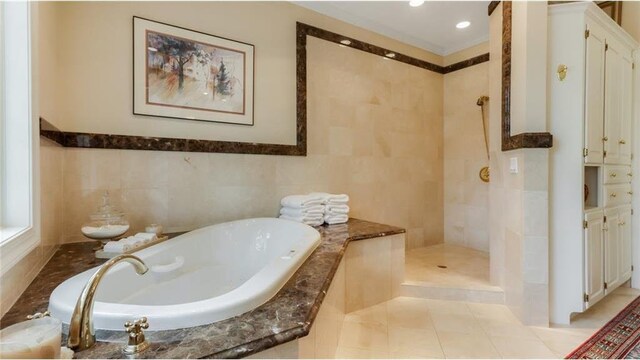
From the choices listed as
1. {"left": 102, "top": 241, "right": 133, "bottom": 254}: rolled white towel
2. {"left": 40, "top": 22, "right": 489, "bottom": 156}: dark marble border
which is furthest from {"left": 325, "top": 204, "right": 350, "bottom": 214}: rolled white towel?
{"left": 102, "top": 241, "right": 133, "bottom": 254}: rolled white towel

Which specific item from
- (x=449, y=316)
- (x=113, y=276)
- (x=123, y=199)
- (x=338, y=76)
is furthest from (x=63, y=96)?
(x=449, y=316)

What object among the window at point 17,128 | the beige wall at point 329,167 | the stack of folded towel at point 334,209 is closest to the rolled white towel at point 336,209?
the stack of folded towel at point 334,209

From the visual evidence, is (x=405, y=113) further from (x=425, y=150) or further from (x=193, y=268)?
(x=193, y=268)

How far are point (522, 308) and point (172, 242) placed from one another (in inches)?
90.3

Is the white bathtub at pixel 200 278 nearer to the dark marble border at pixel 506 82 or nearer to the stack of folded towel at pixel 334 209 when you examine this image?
the stack of folded towel at pixel 334 209

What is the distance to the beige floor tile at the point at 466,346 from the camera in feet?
5.02

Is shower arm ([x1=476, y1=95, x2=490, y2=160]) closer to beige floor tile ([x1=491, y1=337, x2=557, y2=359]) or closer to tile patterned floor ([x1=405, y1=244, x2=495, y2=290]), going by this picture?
tile patterned floor ([x1=405, y1=244, x2=495, y2=290])

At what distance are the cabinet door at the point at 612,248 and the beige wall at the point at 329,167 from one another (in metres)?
1.53

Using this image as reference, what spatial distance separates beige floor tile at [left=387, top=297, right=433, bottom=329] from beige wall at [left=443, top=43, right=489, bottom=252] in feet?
4.94

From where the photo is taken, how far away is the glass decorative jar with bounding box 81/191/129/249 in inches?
64.4

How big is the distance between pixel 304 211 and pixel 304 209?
16 mm

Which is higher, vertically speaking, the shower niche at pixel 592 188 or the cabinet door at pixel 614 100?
the cabinet door at pixel 614 100

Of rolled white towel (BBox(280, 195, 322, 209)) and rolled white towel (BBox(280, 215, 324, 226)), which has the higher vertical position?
rolled white towel (BBox(280, 195, 322, 209))

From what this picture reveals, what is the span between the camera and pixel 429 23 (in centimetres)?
289
